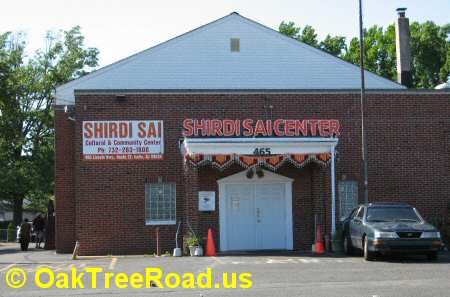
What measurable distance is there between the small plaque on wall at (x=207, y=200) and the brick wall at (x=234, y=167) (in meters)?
0.27

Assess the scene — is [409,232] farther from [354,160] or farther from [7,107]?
[7,107]

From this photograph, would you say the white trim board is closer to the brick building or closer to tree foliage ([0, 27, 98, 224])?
the brick building

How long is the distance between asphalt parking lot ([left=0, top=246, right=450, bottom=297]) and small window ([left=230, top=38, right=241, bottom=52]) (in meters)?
11.1

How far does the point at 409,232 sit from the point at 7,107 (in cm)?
4325

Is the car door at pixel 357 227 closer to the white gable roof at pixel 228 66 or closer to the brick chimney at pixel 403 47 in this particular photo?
the white gable roof at pixel 228 66

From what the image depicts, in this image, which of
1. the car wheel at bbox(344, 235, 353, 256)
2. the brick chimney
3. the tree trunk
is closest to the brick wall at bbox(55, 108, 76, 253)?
the car wheel at bbox(344, 235, 353, 256)

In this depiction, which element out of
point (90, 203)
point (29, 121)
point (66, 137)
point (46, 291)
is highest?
point (29, 121)

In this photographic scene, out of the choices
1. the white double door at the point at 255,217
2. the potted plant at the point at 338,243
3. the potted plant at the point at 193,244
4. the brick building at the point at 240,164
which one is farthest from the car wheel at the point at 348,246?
the potted plant at the point at 193,244

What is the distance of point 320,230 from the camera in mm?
24922

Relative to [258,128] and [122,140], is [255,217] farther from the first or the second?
[122,140]

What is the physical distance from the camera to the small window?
3192 cm

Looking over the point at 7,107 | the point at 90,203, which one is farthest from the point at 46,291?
the point at 7,107

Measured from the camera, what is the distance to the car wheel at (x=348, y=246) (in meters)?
22.7

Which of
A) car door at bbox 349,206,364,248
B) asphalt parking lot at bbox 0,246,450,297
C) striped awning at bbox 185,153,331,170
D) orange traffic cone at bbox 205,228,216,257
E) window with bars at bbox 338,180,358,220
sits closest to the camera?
asphalt parking lot at bbox 0,246,450,297
